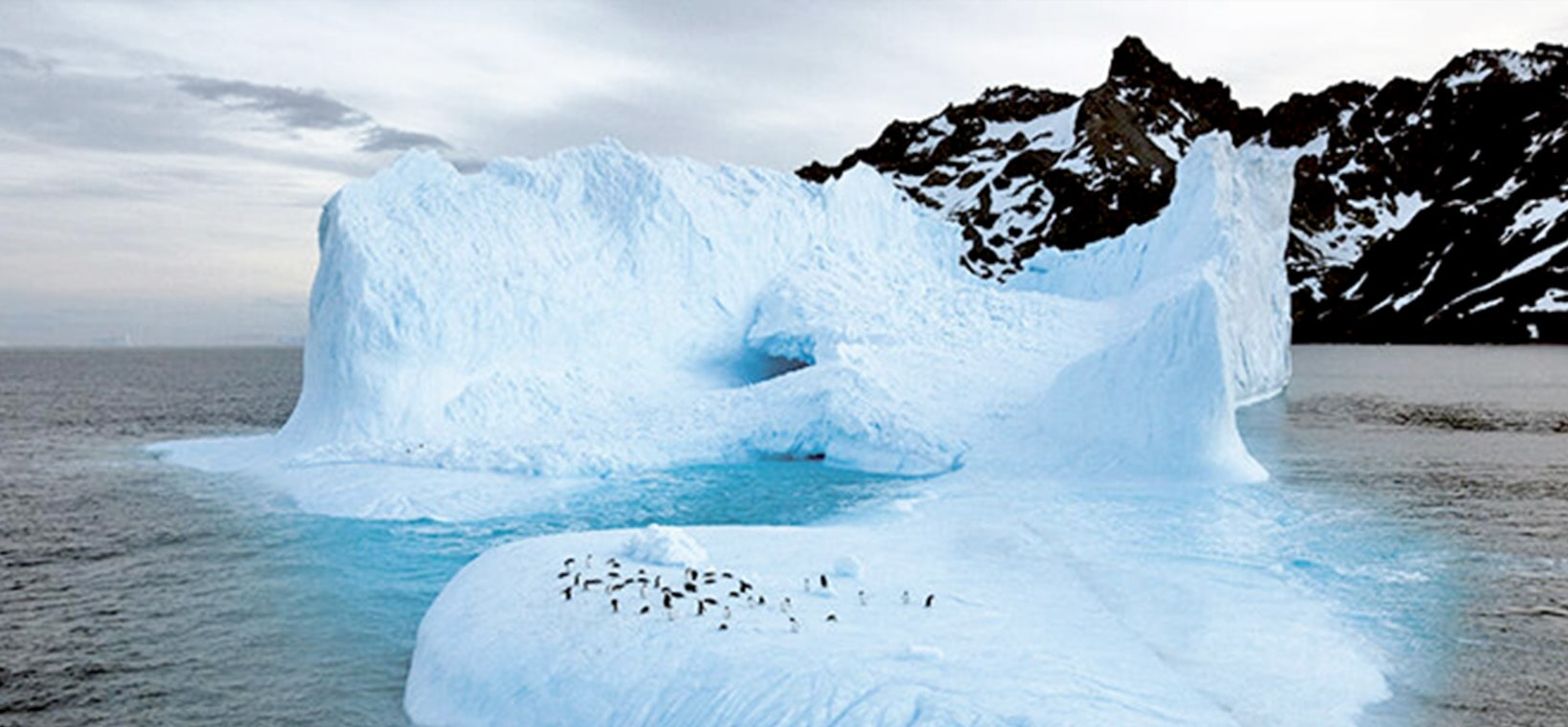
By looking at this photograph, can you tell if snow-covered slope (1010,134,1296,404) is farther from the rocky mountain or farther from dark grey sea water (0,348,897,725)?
the rocky mountain

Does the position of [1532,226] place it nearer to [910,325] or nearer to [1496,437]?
[1496,437]

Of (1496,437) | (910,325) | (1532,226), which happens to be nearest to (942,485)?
(910,325)

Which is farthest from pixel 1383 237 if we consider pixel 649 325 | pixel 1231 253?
pixel 649 325

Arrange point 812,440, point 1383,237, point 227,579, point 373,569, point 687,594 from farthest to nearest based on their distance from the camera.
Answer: point 1383,237
point 812,440
point 373,569
point 227,579
point 687,594

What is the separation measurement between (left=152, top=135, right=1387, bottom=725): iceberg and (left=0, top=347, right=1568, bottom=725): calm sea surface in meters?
1.01

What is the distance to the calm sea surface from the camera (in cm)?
1072

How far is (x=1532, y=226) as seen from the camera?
14012 cm

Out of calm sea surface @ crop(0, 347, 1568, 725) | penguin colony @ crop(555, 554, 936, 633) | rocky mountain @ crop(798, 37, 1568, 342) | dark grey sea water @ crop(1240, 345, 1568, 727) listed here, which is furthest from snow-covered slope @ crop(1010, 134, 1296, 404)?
rocky mountain @ crop(798, 37, 1568, 342)

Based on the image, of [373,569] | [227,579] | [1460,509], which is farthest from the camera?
[1460,509]

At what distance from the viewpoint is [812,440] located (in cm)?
2808

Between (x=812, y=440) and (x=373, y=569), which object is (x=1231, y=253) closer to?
(x=812, y=440)

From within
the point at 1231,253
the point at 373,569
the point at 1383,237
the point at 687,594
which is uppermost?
the point at 1383,237

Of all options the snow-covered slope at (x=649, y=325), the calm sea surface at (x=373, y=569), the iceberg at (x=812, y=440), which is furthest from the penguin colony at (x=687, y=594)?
the snow-covered slope at (x=649, y=325)

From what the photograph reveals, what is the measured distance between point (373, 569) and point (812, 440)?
554 inches
